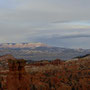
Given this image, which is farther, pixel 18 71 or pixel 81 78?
pixel 81 78

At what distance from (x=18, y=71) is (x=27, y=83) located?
5070 mm

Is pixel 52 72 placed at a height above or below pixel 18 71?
below

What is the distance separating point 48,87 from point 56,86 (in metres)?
1.99

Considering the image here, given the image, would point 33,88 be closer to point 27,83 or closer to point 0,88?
point 27,83

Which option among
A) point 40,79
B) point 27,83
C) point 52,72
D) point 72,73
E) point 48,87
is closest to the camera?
point 27,83

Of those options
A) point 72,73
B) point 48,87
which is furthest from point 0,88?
point 72,73

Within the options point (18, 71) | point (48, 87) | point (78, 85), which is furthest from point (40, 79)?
point (18, 71)

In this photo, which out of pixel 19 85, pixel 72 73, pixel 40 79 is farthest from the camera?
pixel 72 73

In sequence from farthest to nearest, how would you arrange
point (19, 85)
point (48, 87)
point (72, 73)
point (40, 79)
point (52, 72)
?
point (52, 72) → point (72, 73) → point (40, 79) → point (48, 87) → point (19, 85)

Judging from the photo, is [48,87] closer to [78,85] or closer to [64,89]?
[64,89]

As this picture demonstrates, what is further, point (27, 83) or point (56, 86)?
point (56, 86)

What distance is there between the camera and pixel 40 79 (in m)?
58.6

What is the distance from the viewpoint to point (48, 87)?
5256cm

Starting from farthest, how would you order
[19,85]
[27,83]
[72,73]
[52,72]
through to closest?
1. [52,72]
2. [72,73]
3. [27,83]
4. [19,85]
